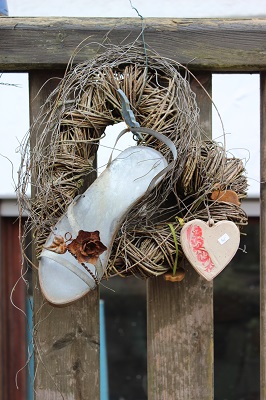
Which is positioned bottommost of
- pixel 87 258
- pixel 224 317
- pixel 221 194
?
pixel 224 317

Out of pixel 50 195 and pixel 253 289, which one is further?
pixel 253 289

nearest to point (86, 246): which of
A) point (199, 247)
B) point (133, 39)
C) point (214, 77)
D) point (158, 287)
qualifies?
point (199, 247)

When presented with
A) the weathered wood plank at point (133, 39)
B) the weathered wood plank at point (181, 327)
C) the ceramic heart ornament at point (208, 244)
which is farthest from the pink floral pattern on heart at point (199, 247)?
the weathered wood plank at point (133, 39)

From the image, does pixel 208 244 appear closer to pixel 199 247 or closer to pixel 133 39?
pixel 199 247

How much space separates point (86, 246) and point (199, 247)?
22 cm

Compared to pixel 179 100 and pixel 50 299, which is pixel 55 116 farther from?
pixel 50 299

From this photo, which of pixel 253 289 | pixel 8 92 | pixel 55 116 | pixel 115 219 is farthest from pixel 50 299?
pixel 253 289

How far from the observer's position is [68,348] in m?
1.55

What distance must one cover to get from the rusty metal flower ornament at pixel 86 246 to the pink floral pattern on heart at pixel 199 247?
0.17 metres

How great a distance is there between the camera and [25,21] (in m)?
1.49

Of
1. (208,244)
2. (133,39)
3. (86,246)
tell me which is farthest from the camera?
(133,39)

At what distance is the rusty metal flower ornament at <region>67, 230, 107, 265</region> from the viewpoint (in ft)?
4.18

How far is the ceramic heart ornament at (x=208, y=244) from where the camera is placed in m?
1.36

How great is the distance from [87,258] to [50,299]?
12 cm
